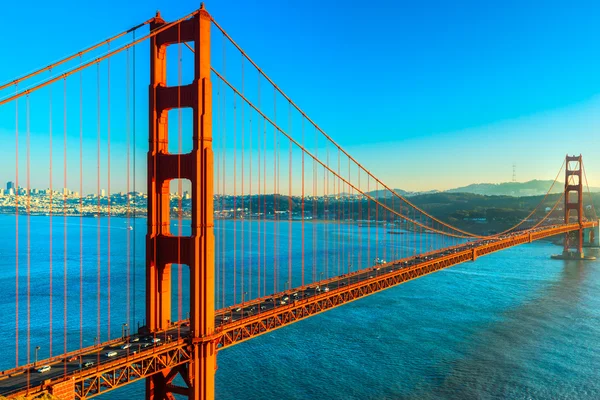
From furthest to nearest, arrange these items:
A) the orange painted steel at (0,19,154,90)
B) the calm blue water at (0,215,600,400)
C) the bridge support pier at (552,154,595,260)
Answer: the bridge support pier at (552,154,595,260)
the calm blue water at (0,215,600,400)
the orange painted steel at (0,19,154,90)

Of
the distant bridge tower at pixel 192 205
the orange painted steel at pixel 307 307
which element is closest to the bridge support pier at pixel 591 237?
the orange painted steel at pixel 307 307

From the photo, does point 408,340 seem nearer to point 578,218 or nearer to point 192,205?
point 192,205

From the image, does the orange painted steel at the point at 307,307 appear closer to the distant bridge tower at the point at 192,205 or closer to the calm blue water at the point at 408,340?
the distant bridge tower at the point at 192,205

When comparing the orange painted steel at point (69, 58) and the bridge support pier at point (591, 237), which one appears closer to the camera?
the orange painted steel at point (69, 58)

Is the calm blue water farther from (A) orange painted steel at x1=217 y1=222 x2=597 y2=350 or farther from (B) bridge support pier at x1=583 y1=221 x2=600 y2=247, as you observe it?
(B) bridge support pier at x1=583 y1=221 x2=600 y2=247

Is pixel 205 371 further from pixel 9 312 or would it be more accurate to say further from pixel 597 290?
pixel 597 290

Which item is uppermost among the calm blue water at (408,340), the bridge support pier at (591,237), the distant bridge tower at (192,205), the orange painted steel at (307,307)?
the distant bridge tower at (192,205)

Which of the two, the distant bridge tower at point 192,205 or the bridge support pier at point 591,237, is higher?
the distant bridge tower at point 192,205

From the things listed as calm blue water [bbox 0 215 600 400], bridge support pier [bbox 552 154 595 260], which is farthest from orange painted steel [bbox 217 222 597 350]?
bridge support pier [bbox 552 154 595 260]

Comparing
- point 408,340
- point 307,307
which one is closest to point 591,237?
point 408,340
